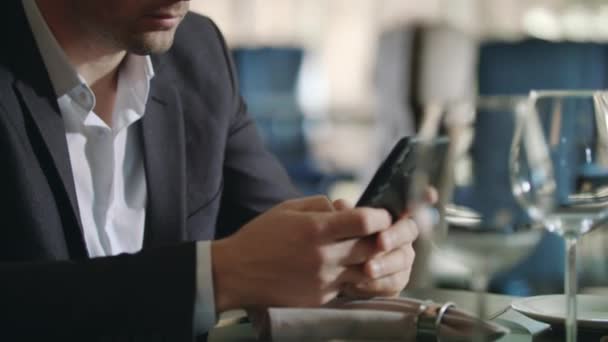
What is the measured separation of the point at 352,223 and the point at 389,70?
9.00ft

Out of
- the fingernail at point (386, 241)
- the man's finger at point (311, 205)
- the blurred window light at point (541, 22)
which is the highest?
the man's finger at point (311, 205)

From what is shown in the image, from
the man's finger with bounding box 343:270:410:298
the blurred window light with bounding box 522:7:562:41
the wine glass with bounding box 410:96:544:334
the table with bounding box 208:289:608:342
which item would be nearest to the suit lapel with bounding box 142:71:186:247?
the table with bounding box 208:289:608:342

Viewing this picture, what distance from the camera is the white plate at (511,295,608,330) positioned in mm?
1152

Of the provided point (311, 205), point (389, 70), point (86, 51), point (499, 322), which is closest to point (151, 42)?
point (86, 51)

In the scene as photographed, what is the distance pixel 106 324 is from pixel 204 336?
13cm

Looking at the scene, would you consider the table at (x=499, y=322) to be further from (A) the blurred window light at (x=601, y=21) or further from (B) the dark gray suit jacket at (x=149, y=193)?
(A) the blurred window light at (x=601, y=21)

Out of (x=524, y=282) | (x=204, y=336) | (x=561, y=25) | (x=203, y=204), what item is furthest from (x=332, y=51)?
(x=204, y=336)

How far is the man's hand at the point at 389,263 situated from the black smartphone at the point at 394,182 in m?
0.02

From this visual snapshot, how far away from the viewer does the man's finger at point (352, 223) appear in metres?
1.06

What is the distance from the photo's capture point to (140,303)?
1136 millimetres

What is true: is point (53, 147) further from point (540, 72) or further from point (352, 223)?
point (540, 72)

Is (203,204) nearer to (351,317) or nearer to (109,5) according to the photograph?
(109,5)

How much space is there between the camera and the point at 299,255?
1.08 meters

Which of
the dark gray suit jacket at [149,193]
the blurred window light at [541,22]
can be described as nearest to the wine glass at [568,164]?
the dark gray suit jacket at [149,193]
